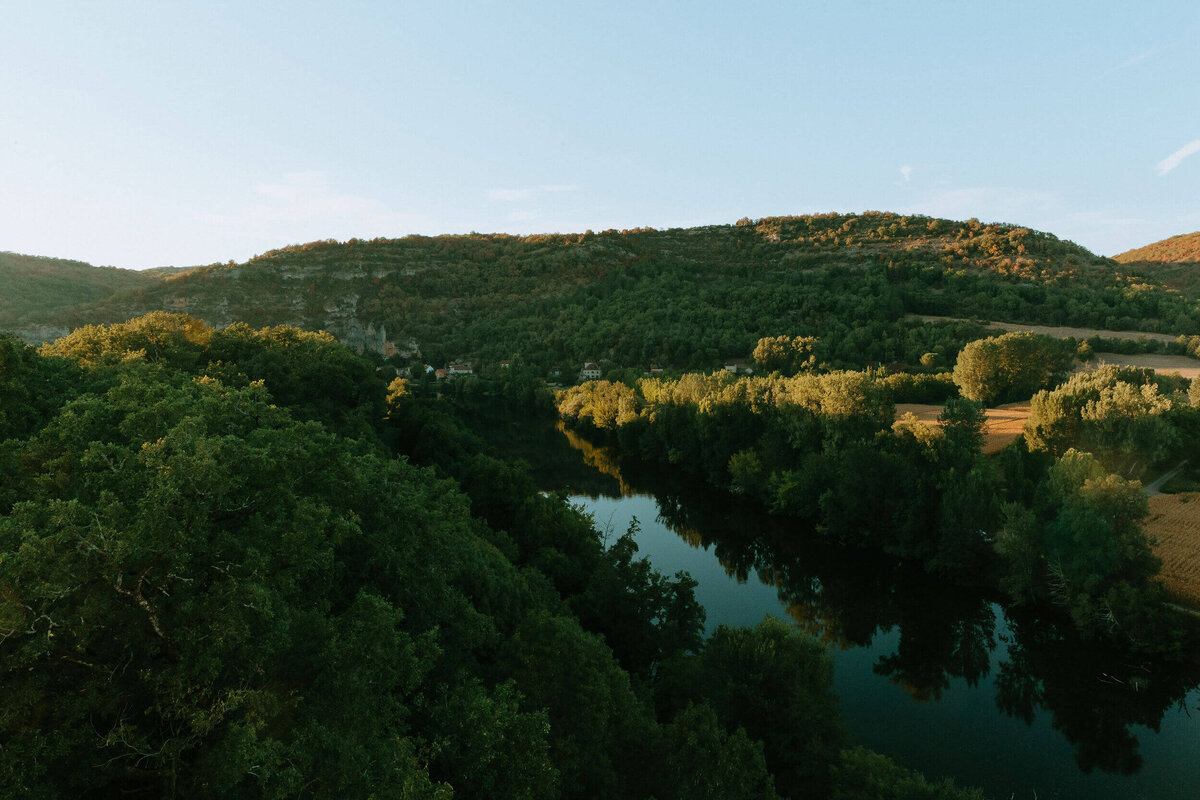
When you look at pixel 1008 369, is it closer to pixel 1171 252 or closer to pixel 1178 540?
pixel 1178 540

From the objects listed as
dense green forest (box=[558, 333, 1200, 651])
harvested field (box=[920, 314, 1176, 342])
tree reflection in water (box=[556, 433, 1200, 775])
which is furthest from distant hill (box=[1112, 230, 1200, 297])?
tree reflection in water (box=[556, 433, 1200, 775])

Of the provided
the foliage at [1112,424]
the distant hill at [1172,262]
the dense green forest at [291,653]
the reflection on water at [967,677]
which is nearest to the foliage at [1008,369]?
the foliage at [1112,424]

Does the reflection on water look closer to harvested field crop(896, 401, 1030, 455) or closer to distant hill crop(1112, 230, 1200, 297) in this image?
harvested field crop(896, 401, 1030, 455)

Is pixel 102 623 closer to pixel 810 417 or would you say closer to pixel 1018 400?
pixel 810 417

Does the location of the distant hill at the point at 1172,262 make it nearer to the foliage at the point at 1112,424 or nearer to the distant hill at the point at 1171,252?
the distant hill at the point at 1171,252

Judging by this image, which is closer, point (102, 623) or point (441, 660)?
point (102, 623)

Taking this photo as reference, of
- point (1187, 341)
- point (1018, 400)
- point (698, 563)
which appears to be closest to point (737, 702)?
point (698, 563)

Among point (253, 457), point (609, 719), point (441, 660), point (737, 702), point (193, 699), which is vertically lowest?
point (737, 702)
